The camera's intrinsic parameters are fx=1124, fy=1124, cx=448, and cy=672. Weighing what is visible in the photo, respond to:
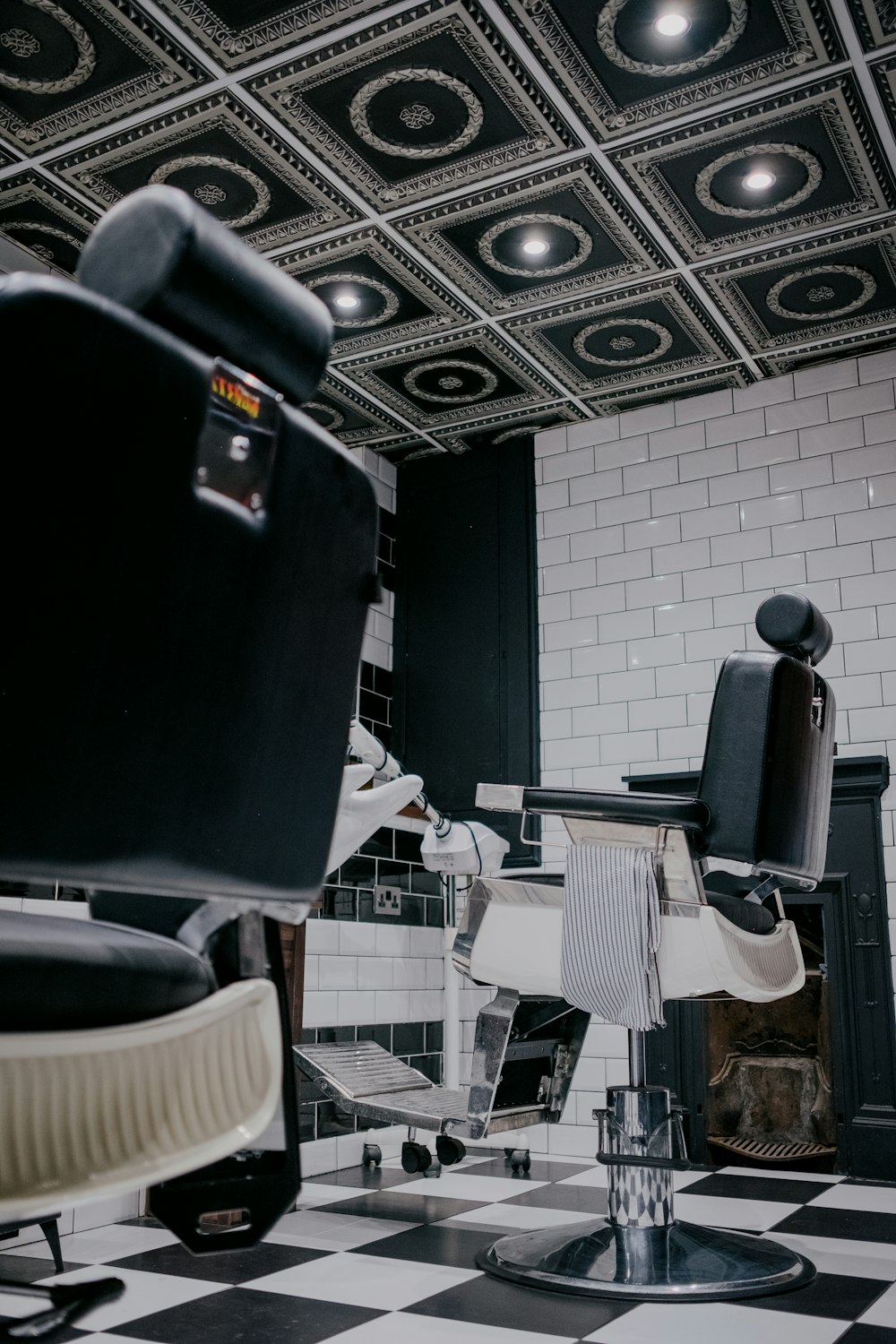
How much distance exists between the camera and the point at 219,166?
3.54m

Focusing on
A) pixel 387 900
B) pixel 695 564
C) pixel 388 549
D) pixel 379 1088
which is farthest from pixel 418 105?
pixel 379 1088

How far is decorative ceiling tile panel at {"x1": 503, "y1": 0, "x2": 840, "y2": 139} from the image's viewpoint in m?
2.96

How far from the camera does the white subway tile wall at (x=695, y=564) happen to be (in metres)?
4.37

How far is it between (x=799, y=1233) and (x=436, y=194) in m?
3.20

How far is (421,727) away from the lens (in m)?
5.31

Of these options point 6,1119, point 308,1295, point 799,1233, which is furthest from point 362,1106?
point 6,1119

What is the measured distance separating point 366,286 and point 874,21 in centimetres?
190

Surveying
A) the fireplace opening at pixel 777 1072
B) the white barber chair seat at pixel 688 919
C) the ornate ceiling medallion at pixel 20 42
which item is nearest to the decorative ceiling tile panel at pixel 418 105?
the ornate ceiling medallion at pixel 20 42

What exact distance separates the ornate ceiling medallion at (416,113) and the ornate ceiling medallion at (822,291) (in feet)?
4.53

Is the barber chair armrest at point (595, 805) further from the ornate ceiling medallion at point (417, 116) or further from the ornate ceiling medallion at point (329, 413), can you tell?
the ornate ceiling medallion at point (329, 413)

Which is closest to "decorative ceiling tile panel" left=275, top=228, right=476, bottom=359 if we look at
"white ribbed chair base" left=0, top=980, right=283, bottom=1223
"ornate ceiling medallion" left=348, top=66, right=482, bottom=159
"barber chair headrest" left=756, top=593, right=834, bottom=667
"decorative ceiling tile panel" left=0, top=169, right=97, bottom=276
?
"ornate ceiling medallion" left=348, top=66, right=482, bottom=159

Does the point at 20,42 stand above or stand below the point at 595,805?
above

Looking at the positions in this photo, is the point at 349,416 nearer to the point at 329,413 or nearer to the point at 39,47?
the point at 329,413

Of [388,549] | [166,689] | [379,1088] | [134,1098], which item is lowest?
[379,1088]
